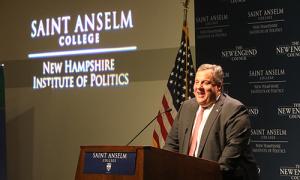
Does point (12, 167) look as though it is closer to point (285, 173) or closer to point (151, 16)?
point (151, 16)

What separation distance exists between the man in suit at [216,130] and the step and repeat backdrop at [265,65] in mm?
1552

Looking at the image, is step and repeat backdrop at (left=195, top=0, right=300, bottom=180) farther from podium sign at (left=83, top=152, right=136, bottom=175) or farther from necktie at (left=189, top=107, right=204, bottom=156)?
podium sign at (left=83, top=152, right=136, bottom=175)

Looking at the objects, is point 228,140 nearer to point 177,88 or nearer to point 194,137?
point 194,137


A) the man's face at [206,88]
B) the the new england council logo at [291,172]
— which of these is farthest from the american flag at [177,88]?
the man's face at [206,88]

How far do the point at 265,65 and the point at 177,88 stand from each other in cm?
89

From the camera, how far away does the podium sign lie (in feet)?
7.59

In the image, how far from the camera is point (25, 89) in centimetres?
Result: 588

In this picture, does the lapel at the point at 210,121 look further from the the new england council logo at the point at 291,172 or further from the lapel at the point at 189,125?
the the new england council logo at the point at 291,172

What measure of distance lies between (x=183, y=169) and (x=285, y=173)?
226 centimetres

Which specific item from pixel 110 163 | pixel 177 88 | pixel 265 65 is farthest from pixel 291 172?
pixel 110 163

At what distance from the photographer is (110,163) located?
2377 millimetres

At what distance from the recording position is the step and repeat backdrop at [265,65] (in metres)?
4.50

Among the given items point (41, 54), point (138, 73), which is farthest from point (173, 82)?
point (41, 54)

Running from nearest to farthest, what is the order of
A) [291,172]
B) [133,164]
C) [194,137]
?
[133,164]
[194,137]
[291,172]
